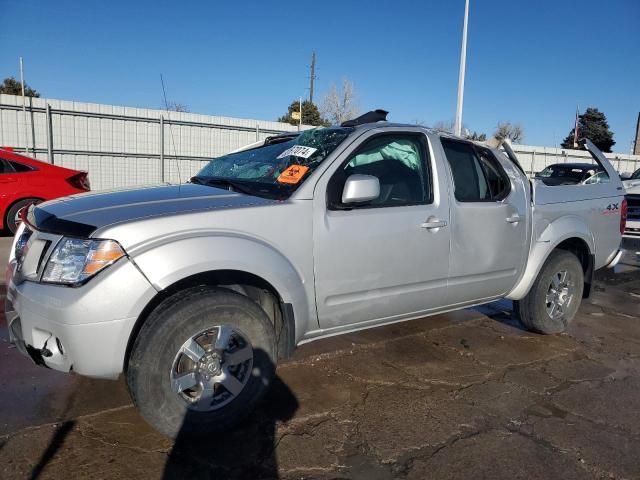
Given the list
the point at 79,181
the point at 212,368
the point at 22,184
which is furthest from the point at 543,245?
the point at 22,184

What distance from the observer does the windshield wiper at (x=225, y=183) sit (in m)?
3.18

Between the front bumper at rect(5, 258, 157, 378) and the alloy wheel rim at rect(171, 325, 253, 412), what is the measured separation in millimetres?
314

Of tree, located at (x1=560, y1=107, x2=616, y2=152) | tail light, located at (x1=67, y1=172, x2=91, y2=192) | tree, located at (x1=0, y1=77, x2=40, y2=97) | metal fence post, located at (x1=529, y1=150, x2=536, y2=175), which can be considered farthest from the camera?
tree, located at (x1=560, y1=107, x2=616, y2=152)

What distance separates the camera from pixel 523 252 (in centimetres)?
419

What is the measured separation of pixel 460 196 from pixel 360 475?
212 centimetres

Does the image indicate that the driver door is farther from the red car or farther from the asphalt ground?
the red car

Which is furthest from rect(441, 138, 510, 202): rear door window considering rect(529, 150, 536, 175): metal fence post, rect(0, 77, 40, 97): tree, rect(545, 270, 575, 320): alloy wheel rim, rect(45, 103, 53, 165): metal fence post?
rect(0, 77, 40, 97): tree

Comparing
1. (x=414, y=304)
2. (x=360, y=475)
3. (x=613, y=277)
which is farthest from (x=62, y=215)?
(x=613, y=277)

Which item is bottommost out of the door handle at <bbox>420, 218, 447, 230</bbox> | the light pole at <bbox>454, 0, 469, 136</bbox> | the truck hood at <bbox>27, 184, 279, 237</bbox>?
the door handle at <bbox>420, 218, 447, 230</bbox>

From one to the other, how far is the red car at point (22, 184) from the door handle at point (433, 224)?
7168mm

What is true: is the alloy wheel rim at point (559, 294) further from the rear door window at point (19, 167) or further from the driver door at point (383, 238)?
the rear door window at point (19, 167)

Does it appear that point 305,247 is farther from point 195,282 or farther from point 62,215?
point 62,215

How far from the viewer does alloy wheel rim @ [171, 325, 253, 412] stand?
2635 mm

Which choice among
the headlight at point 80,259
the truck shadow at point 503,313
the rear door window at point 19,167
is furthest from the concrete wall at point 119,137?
the headlight at point 80,259
